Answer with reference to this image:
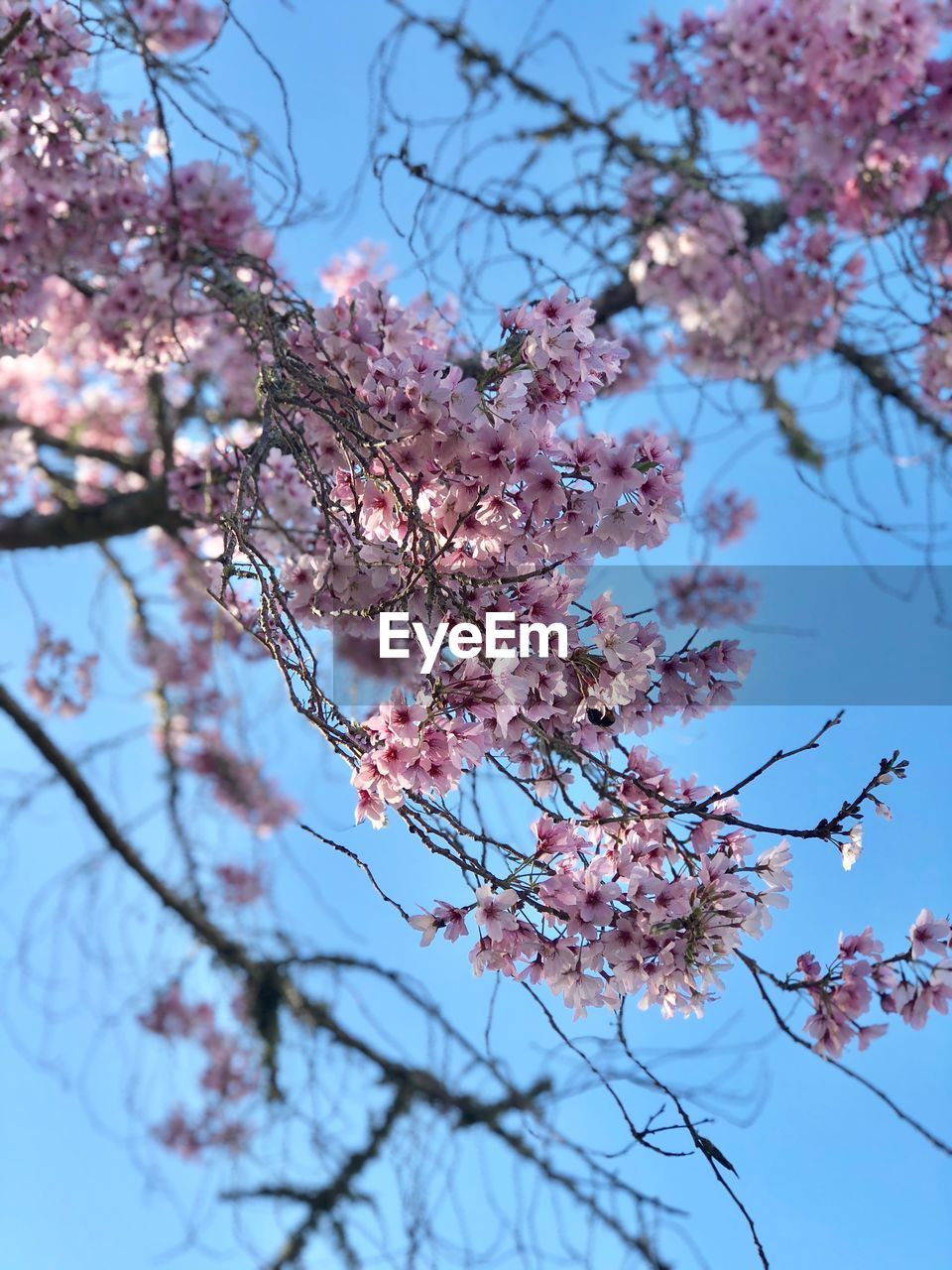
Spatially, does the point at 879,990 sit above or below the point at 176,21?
below

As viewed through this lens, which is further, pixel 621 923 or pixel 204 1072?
pixel 204 1072

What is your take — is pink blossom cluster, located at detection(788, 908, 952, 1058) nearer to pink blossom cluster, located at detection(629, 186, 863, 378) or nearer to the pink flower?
the pink flower

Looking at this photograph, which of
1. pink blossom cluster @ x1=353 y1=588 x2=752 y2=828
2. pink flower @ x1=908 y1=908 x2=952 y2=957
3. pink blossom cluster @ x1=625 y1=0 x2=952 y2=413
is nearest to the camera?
pink blossom cluster @ x1=353 y1=588 x2=752 y2=828

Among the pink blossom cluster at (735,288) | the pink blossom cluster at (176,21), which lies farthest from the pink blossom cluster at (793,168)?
the pink blossom cluster at (176,21)

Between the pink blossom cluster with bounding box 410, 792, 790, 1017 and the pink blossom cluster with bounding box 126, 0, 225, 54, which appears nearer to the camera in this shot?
the pink blossom cluster with bounding box 410, 792, 790, 1017

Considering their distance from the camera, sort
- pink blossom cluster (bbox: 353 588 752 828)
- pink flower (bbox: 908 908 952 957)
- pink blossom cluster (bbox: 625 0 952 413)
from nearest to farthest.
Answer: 1. pink blossom cluster (bbox: 353 588 752 828)
2. pink flower (bbox: 908 908 952 957)
3. pink blossom cluster (bbox: 625 0 952 413)

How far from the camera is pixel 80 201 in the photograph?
Result: 9.35 feet

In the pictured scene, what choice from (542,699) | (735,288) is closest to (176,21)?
(735,288)

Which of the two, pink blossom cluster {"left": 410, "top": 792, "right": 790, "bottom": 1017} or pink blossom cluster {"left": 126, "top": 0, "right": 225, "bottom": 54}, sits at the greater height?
pink blossom cluster {"left": 126, "top": 0, "right": 225, "bottom": 54}

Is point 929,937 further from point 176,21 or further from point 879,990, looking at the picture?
point 176,21

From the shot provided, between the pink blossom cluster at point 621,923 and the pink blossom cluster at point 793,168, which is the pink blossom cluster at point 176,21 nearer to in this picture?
the pink blossom cluster at point 793,168

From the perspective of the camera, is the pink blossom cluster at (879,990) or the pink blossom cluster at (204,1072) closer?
the pink blossom cluster at (879,990)

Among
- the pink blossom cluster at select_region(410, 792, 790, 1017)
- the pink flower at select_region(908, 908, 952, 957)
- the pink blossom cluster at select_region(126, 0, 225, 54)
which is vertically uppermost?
the pink blossom cluster at select_region(126, 0, 225, 54)

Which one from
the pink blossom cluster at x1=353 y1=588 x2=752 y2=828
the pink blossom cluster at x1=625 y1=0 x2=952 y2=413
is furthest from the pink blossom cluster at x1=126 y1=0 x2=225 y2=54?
the pink blossom cluster at x1=353 y1=588 x2=752 y2=828
